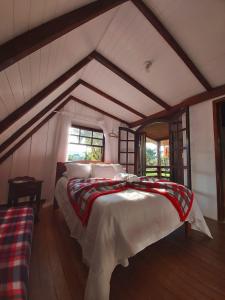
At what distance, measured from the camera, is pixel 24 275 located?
2.45 feet

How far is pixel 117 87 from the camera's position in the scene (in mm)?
3146

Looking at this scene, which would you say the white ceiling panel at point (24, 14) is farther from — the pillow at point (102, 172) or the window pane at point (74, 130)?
the window pane at point (74, 130)

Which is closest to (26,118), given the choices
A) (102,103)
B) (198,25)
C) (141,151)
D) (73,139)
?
(73,139)

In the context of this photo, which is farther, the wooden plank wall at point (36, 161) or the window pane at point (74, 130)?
the window pane at point (74, 130)

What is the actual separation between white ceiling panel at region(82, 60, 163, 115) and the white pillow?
6.29 ft

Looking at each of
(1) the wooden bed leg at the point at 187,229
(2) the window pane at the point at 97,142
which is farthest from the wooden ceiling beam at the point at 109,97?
(1) the wooden bed leg at the point at 187,229

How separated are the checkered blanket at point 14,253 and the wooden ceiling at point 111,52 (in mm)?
958

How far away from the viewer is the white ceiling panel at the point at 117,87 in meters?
2.80

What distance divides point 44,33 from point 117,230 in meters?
1.60

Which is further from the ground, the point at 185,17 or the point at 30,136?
the point at 185,17

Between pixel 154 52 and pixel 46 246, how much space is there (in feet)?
10.3

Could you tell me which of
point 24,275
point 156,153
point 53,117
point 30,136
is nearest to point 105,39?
point 53,117

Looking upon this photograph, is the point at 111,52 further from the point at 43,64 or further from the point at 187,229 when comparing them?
the point at 187,229

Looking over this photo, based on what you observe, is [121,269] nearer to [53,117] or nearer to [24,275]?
[24,275]
